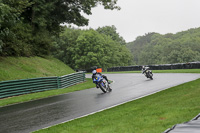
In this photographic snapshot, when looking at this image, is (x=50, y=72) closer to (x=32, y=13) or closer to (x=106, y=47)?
(x=32, y=13)

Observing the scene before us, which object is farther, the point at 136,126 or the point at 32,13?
the point at 32,13

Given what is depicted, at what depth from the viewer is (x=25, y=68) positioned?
26.0 meters

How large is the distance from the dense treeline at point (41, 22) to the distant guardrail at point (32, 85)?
729 centimetres

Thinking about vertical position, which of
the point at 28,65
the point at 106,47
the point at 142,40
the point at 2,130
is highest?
the point at 142,40

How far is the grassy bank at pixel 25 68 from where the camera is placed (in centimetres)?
2252

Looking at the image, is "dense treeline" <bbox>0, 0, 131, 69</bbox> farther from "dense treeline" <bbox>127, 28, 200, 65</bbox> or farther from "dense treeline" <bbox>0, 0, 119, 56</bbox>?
"dense treeline" <bbox>127, 28, 200, 65</bbox>

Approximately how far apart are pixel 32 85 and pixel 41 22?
13642 millimetres

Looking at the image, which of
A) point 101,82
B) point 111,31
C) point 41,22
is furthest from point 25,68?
point 111,31

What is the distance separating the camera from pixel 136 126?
6.64 meters

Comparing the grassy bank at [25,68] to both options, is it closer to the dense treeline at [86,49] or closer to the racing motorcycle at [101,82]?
the racing motorcycle at [101,82]

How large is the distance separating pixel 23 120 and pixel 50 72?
64.6 ft

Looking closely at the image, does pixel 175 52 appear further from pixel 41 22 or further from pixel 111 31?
pixel 41 22

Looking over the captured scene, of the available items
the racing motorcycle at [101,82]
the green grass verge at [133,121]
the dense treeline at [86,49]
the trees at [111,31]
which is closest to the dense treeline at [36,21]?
the racing motorcycle at [101,82]

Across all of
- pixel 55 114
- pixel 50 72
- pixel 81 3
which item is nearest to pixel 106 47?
pixel 81 3
